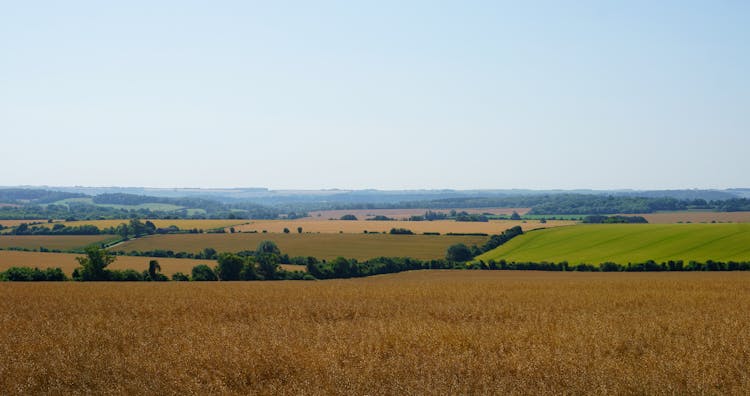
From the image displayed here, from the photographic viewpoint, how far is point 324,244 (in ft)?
310

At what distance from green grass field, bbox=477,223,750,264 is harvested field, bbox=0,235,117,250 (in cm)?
5968

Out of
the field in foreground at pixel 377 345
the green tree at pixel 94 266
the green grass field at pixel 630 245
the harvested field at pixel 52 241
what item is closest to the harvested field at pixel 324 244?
the harvested field at pixel 52 241

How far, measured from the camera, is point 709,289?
2989cm

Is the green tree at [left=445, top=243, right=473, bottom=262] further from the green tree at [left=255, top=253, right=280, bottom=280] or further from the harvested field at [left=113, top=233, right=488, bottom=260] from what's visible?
the green tree at [left=255, top=253, right=280, bottom=280]

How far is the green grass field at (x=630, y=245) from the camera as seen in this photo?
64.6 meters

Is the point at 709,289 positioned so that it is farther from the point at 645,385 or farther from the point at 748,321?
the point at 645,385

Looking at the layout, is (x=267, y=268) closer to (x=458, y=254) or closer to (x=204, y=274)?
(x=204, y=274)

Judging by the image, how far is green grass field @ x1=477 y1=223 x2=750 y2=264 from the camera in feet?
212

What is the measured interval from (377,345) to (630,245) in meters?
65.7

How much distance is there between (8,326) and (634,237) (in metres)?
74.5

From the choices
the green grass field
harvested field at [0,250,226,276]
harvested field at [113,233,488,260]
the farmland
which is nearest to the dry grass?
the green grass field

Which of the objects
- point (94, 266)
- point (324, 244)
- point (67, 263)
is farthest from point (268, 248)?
point (94, 266)

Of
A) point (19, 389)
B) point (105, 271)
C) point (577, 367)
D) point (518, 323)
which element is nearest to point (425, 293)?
point (518, 323)

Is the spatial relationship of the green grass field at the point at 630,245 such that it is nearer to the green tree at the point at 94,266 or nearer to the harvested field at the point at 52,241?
the green tree at the point at 94,266
